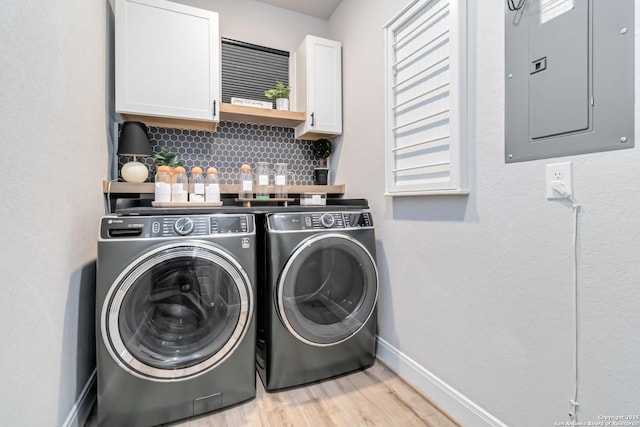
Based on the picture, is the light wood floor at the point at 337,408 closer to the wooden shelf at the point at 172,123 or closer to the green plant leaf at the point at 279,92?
the wooden shelf at the point at 172,123

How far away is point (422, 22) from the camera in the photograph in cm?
154

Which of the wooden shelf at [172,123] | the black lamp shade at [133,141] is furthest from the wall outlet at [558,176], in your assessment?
the black lamp shade at [133,141]

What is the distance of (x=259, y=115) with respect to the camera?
7.23 feet

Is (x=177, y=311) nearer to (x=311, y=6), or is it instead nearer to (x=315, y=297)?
(x=315, y=297)

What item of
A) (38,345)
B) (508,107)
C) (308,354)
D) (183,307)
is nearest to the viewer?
(38,345)

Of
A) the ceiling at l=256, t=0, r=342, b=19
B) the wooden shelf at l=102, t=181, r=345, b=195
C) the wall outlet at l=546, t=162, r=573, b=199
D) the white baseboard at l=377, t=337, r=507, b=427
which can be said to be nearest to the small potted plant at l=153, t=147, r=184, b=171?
the wooden shelf at l=102, t=181, r=345, b=195

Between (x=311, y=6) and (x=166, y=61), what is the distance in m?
1.31

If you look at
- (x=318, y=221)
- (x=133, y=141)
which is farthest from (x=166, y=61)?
(x=318, y=221)

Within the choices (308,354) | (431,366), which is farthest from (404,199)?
(308,354)

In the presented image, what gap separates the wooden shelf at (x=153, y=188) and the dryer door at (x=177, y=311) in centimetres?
77

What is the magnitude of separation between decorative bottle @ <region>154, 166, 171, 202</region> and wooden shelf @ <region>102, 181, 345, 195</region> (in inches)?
4.6

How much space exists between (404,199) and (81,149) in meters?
1.67

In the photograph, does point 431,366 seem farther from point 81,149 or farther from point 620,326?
point 81,149

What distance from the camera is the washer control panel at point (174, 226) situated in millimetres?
1303
